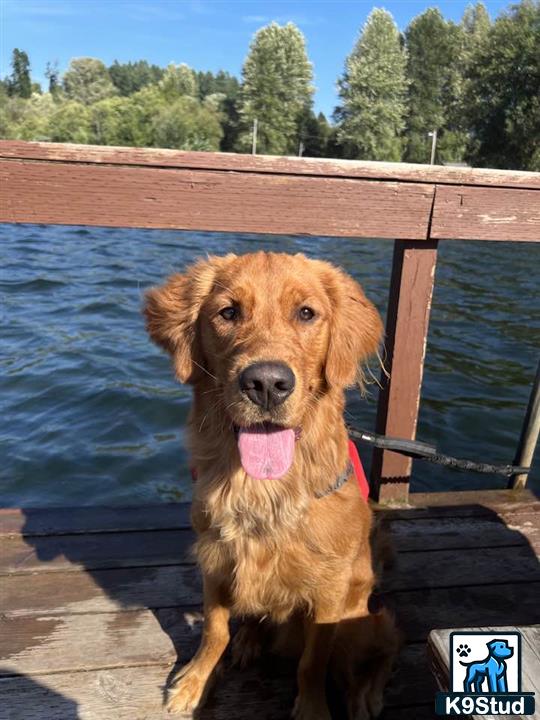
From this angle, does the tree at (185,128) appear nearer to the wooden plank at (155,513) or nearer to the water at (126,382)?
the water at (126,382)

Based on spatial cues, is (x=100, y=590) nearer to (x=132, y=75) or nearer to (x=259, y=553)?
(x=259, y=553)

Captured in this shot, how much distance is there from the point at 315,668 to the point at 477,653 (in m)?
1.01

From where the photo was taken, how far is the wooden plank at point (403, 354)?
2.97 m

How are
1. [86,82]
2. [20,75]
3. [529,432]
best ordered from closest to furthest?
[529,432]
[86,82]
[20,75]

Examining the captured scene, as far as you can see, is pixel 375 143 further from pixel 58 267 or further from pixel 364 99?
pixel 58 267


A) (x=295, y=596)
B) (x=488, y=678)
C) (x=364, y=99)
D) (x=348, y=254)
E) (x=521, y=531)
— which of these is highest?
(x=364, y=99)

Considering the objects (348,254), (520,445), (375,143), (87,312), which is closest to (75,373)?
(87,312)

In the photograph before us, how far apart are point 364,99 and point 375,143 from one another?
14.2 ft

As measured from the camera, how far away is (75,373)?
7.03 metres

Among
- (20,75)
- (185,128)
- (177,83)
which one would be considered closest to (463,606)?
(185,128)

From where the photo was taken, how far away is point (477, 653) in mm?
1298

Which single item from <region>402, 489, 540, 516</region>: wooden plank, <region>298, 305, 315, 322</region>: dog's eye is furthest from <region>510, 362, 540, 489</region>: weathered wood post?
<region>298, 305, 315, 322</region>: dog's eye

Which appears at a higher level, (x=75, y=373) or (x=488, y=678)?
(x=488, y=678)

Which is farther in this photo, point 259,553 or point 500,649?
point 259,553
